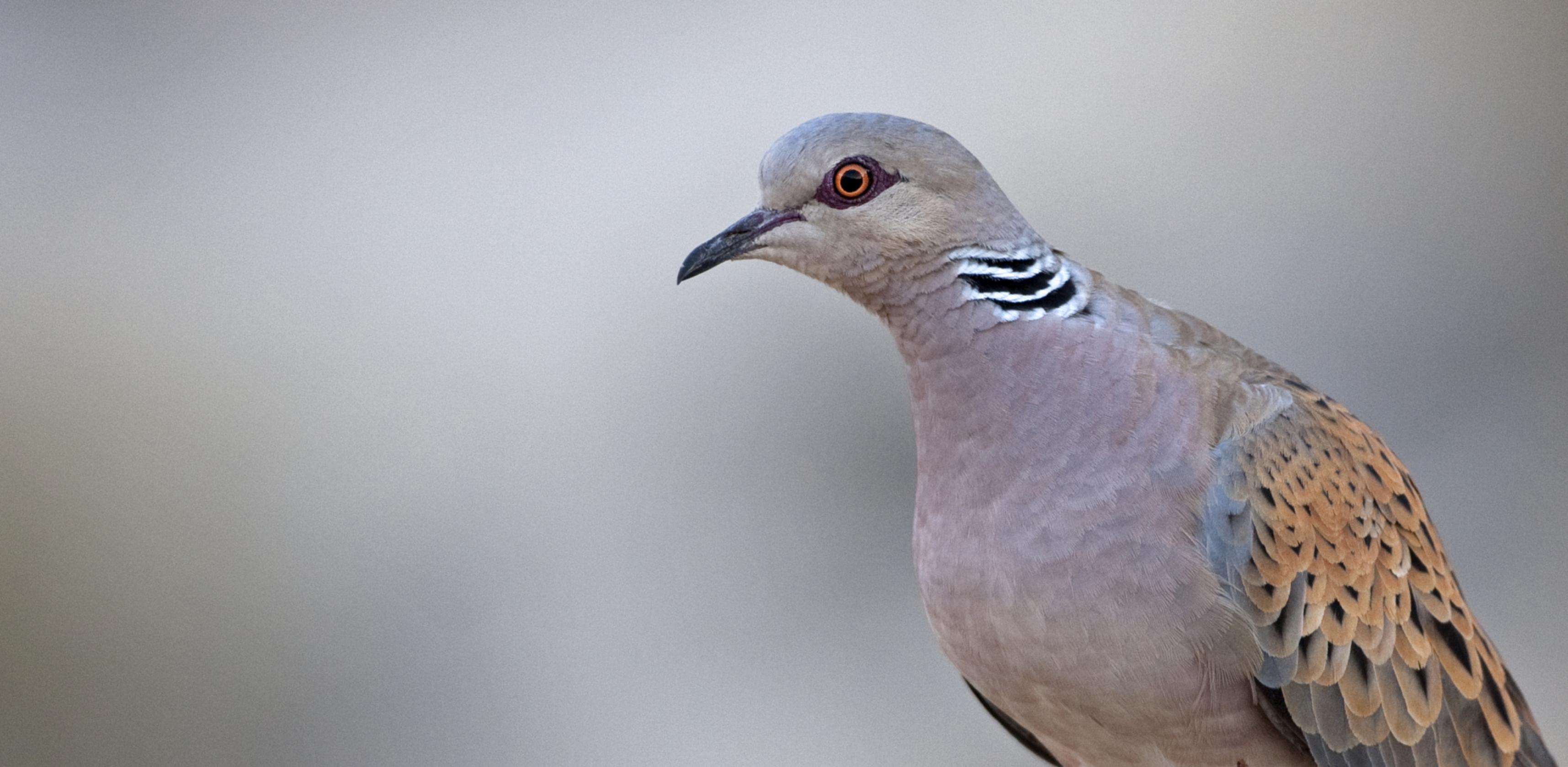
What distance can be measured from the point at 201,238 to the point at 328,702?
0.99m

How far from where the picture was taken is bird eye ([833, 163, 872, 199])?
4.18ft

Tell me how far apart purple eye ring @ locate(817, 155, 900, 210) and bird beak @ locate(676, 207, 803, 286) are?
51 millimetres

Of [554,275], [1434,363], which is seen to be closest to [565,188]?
[554,275]

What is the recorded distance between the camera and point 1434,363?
257 cm

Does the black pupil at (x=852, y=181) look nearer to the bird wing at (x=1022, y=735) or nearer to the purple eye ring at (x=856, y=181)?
the purple eye ring at (x=856, y=181)

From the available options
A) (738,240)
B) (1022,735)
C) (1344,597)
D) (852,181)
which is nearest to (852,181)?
(852,181)

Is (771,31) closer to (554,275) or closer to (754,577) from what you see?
(554,275)

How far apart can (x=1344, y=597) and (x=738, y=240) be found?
0.75 m

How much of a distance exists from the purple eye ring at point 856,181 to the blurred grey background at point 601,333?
1.14 metres

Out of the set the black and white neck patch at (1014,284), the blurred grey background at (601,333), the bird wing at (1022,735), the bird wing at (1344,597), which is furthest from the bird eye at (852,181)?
the blurred grey background at (601,333)

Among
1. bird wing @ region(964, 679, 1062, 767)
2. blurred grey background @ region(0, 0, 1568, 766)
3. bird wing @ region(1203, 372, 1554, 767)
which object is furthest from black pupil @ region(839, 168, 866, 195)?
blurred grey background @ region(0, 0, 1568, 766)

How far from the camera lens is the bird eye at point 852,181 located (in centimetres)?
127

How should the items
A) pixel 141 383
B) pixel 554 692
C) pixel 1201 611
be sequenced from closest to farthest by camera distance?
pixel 1201 611 < pixel 141 383 < pixel 554 692

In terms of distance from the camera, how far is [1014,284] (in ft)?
4.20
